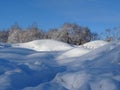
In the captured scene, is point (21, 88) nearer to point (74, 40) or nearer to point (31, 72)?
point (31, 72)

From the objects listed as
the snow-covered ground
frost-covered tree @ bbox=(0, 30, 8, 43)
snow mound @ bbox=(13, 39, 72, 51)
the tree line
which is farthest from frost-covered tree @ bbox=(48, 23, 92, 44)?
the snow-covered ground

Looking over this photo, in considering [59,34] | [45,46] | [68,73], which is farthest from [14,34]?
[68,73]

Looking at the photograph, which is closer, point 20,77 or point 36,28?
point 20,77

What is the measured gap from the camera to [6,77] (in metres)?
4.76

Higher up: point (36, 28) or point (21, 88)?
point (36, 28)

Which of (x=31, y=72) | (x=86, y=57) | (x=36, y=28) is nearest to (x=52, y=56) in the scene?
(x=86, y=57)

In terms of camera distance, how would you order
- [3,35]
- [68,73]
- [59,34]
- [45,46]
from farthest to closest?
1. [3,35]
2. [59,34]
3. [45,46]
4. [68,73]

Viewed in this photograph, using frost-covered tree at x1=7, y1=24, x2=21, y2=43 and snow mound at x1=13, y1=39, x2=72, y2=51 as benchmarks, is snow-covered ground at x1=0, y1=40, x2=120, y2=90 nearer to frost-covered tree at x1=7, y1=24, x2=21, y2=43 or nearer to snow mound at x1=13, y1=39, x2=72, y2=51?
snow mound at x1=13, y1=39, x2=72, y2=51

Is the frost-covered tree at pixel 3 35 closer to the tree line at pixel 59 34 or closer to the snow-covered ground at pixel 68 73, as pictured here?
the tree line at pixel 59 34

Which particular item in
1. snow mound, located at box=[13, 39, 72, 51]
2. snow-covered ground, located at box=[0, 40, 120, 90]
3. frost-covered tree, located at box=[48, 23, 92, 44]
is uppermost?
frost-covered tree, located at box=[48, 23, 92, 44]

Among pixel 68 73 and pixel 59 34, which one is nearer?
pixel 68 73

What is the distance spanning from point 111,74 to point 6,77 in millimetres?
1442

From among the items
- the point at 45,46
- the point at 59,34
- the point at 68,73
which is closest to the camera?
the point at 68,73

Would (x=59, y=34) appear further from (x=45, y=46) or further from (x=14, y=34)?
(x=45, y=46)
